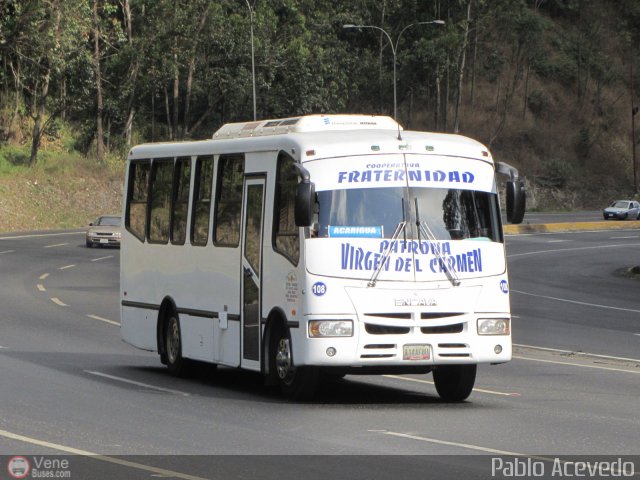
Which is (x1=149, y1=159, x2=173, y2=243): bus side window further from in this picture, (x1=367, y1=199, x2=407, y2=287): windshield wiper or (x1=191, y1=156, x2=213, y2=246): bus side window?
(x1=367, y1=199, x2=407, y2=287): windshield wiper

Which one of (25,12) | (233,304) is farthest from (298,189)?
(25,12)

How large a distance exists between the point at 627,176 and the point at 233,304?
8832cm

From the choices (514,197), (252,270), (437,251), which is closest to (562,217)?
(514,197)

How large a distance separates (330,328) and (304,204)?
1264 mm

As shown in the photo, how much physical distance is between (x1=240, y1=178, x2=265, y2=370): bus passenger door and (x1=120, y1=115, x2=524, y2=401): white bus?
0.07 ft

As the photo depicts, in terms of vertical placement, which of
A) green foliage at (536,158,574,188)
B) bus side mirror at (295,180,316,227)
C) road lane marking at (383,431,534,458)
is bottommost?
road lane marking at (383,431,534,458)

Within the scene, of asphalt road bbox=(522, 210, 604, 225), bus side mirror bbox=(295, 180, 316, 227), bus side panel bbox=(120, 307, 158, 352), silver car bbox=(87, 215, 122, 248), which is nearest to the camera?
bus side mirror bbox=(295, 180, 316, 227)

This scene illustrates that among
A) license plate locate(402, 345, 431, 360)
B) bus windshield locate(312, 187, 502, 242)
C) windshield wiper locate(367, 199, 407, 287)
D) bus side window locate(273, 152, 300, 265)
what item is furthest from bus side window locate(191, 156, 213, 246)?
license plate locate(402, 345, 431, 360)

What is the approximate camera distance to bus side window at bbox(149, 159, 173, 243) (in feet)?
58.2

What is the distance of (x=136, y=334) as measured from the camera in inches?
734

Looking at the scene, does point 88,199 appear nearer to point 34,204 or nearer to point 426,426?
point 34,204

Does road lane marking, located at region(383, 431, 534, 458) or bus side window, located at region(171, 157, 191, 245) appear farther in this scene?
bus side window, located at region(171, 157, 191, 245)

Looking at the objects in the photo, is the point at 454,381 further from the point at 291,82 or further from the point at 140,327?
the point at 291,82

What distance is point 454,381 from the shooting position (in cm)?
1478
